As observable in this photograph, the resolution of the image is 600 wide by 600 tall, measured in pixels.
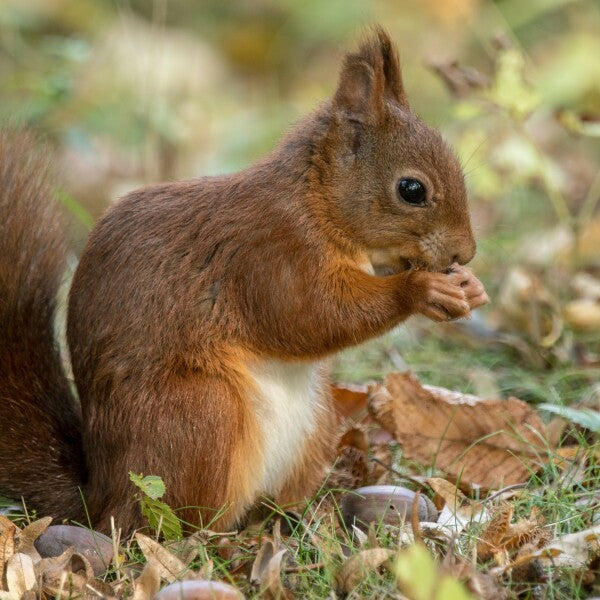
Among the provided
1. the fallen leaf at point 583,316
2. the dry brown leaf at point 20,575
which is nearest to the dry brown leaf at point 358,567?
the dry brown leaf at point 20,575

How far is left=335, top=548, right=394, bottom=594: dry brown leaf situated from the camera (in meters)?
2.00

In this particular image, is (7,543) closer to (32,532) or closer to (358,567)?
(32,532)

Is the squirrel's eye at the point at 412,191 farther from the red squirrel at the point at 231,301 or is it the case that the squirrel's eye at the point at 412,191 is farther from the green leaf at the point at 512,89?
the green leaf at the point at 512,89

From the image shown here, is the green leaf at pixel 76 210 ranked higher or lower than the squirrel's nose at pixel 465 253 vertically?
lower

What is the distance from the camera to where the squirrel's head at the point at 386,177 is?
246cm

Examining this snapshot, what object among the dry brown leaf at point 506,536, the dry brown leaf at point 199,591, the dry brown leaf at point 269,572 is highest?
the dry brown leaf at point 506,536

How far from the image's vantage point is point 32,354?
2.57 metres

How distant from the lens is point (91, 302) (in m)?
2.45

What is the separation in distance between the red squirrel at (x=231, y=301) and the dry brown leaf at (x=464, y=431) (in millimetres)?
362

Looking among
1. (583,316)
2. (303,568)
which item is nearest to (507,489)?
(303,568)

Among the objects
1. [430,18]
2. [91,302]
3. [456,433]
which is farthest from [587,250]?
[430,18]

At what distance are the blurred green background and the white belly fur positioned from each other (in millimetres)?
809

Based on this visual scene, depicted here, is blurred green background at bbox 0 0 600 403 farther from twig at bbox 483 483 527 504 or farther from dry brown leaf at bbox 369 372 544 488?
twig at bbox 483 483 527 504

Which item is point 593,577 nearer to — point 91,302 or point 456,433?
point 456,433
